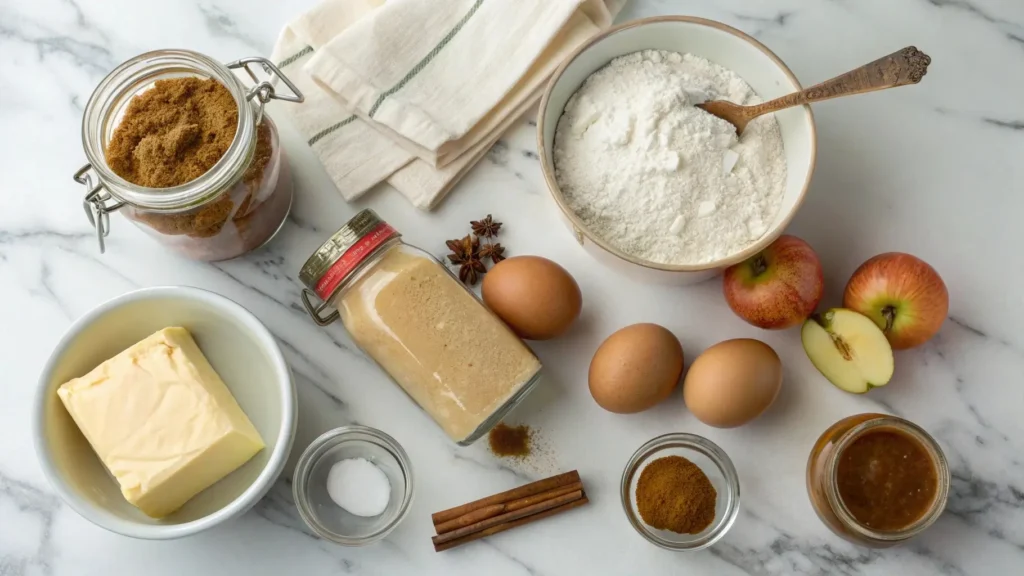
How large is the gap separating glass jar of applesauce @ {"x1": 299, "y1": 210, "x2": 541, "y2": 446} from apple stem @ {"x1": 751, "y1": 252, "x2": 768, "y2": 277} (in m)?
0.36

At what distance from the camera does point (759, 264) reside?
1222 mm

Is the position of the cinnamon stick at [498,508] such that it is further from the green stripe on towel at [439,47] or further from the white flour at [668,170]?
the green stripe on towel at [439,47]

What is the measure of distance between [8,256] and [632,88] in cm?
104

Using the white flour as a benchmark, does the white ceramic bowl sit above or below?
below

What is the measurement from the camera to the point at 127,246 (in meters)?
1.32

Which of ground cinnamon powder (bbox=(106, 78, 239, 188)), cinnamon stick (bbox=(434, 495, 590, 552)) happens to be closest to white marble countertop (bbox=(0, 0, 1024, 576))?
cinnamon stick (bbox=(434, 495, 590, 552))

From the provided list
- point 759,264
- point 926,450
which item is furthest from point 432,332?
point 926,450

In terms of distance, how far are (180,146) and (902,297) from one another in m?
1.05

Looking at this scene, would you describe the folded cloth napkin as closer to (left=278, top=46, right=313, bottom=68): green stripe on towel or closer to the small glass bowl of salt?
(left=278, top=46, right=313, bottom=68): green stripe on towel

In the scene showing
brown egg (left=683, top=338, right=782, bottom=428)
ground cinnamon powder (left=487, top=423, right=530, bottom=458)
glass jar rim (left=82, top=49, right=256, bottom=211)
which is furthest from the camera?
ground cinnamon powder (left=487, top=423, right=530, bottom=458)

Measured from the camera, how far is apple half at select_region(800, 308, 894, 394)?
1.21 m

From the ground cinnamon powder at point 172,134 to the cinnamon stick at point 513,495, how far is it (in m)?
0.62

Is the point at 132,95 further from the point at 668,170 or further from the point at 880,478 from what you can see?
the point at 880,478

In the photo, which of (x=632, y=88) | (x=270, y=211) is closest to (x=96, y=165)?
(x=270, y=211)
